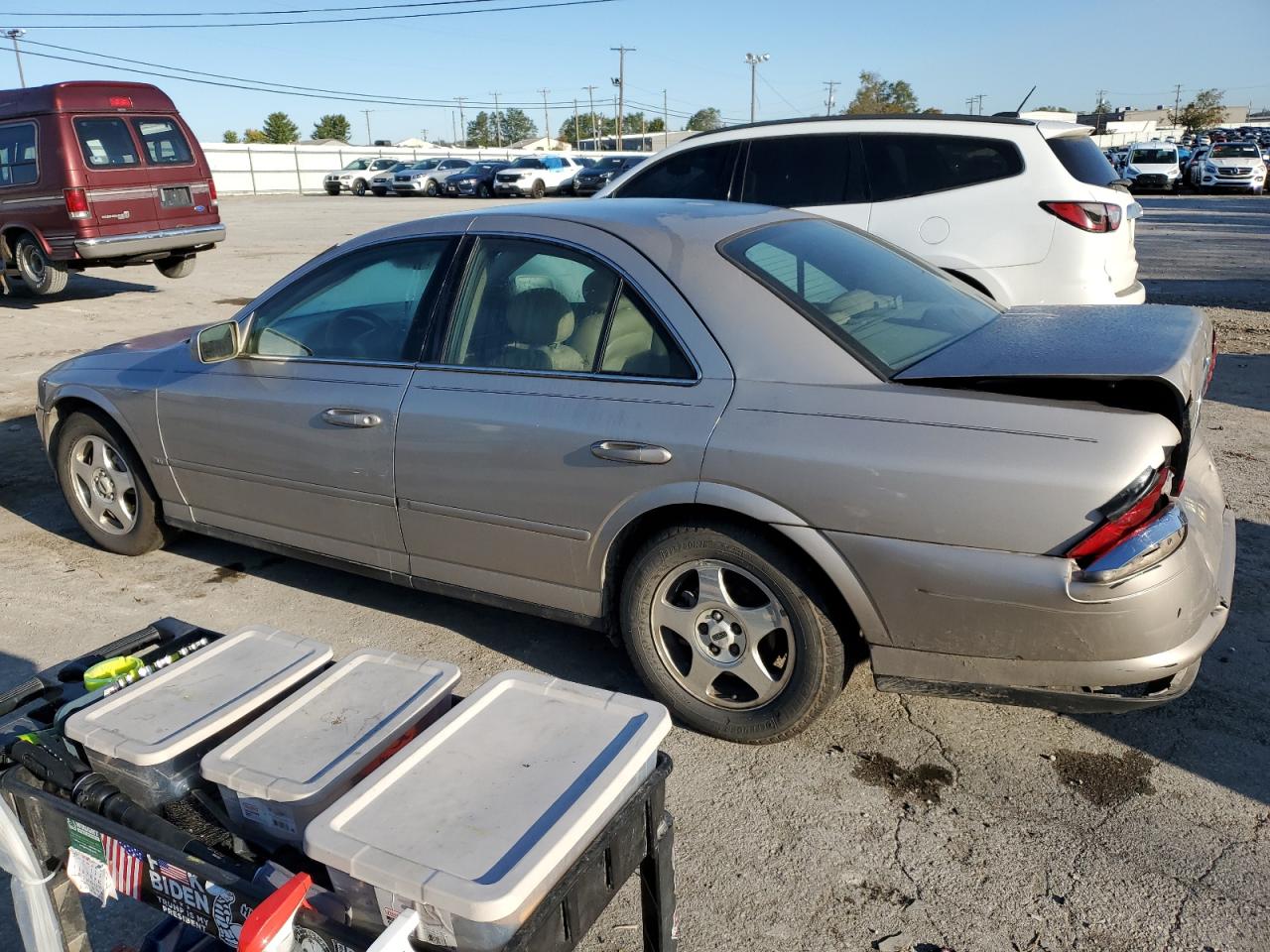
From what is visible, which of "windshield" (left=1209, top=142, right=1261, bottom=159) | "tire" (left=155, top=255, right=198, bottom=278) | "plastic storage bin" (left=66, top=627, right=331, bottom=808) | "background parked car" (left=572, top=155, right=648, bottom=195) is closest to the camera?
"plastic storage bin" (left=66, top=627, right=331, bottom=808)

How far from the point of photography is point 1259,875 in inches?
98.3

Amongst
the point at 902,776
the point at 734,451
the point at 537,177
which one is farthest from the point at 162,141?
the point at 537,177

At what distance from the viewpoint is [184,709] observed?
2025mm

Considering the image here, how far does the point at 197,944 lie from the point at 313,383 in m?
2.28

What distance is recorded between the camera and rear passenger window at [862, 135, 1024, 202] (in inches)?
259

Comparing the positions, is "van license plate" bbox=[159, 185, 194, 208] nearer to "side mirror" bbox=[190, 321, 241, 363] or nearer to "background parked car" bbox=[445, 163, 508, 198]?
"side mirror" bbox=[190, 321, 241, 363]

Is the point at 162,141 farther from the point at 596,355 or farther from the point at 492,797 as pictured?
the point at 492,797

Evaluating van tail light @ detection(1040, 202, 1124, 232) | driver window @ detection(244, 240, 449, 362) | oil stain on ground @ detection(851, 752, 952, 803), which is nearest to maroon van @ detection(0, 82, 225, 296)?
driver window @ detection(244, 240, 449, 362)

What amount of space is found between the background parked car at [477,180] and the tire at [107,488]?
34.2m

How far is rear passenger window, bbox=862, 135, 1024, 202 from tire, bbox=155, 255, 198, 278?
35.4 feet

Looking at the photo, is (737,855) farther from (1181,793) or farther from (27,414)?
(27,414)

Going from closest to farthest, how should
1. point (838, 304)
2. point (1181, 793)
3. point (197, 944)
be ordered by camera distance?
point (197, 944)
point (1181, 793)
point (838, 304)

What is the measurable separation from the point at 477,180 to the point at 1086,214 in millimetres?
33906

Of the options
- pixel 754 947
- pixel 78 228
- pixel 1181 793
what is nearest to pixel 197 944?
pixel 754 947
